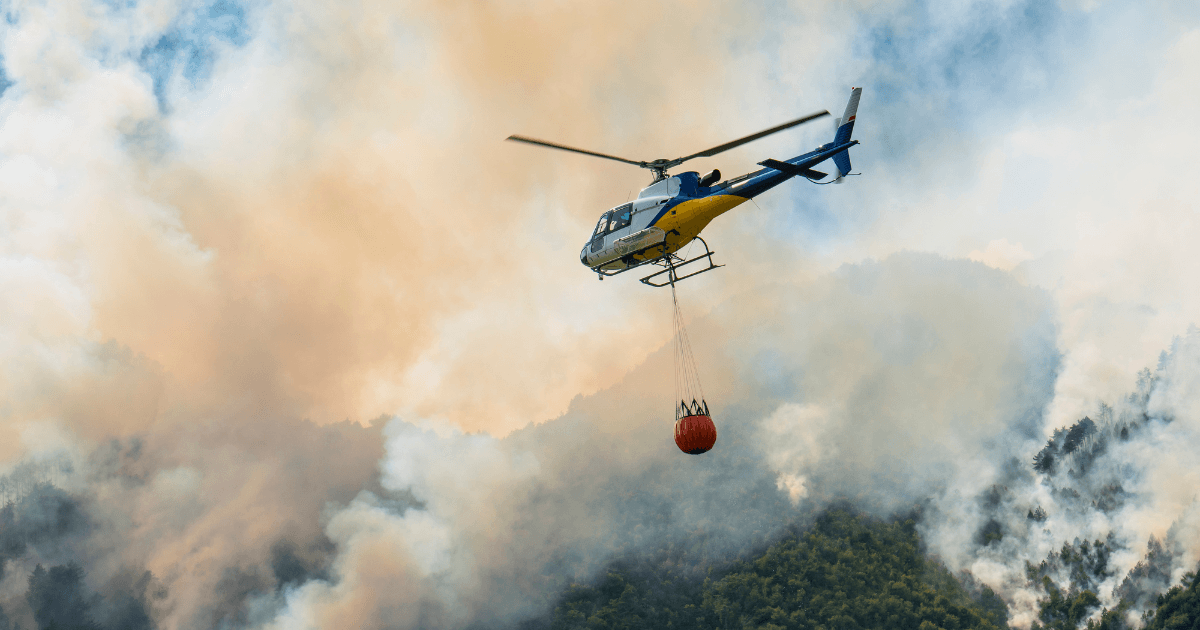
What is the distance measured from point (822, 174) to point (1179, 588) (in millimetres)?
126379

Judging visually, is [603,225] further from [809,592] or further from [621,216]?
[809,592]

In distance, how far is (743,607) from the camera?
453 ft

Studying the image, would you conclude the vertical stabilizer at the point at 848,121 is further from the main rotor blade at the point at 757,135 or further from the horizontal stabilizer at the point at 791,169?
the main rotor blade at the point at 757,135

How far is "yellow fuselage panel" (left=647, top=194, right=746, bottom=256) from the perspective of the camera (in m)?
28.9

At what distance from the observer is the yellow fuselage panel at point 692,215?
28922mm

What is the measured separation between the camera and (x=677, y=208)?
1147 inches

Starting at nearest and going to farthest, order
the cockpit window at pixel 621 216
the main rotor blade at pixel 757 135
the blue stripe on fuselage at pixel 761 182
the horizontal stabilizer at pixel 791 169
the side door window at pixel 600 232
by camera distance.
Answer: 1. the main rotor blade at pixel 757 135
2. the horizontal stabilizer at pixel 791 169
3. the blue stripe on fuselage at pixel 761 182
4. the cockpit window at pixel 621 216
5. the side door window at pixel 600 232

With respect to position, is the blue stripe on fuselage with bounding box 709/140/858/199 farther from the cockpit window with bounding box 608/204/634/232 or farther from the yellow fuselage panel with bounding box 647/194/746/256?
the cockpit window with bounding box 608/204/634/232

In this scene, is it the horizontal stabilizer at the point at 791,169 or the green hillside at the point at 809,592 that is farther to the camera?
the green hillside at the point at 809,592

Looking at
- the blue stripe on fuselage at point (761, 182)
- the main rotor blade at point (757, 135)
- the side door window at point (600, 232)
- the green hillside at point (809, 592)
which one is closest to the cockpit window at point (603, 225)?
the side door window at point (600, 232)

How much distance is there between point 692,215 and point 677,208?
0.60m

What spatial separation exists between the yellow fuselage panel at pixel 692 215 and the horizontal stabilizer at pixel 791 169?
2.05m

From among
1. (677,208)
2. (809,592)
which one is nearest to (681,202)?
(677,208)

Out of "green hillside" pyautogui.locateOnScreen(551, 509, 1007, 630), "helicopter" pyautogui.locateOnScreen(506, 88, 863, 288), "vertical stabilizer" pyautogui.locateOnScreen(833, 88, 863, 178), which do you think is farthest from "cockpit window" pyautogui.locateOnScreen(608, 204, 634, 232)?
"green hillside" pyautogui.locateOnScreen(551, 509, 1007, 630)
